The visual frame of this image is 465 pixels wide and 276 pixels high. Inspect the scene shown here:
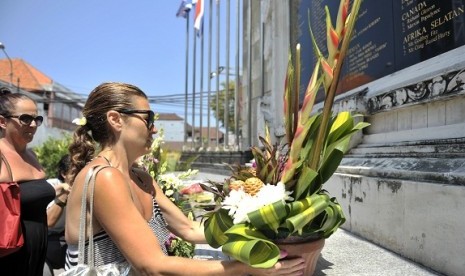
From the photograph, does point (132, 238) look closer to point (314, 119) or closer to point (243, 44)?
point (314, 119)

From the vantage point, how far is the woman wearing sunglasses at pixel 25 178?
235 cm

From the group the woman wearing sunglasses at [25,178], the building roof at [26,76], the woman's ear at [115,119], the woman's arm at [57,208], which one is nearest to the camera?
the woman's ear at [115,119]

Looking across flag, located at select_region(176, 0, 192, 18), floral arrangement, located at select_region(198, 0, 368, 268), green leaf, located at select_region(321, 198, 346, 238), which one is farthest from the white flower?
flag, located at select_region(176, 0, 192, 18)

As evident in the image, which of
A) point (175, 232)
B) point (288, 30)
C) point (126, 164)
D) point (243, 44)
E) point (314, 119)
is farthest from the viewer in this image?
point (243, 44)

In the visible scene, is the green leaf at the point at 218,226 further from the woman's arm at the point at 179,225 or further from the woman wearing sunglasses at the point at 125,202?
the woman's arm at the point at 179,225

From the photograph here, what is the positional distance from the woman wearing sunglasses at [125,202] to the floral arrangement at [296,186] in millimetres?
106

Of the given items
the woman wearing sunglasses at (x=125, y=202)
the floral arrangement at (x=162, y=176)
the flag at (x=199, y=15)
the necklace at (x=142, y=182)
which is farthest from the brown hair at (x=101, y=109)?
the flag at (x=199, y=15)

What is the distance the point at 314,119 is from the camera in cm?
129

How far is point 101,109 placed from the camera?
1647 millimetres

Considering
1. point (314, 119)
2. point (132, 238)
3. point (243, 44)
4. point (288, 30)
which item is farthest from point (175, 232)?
→ point (243, 44)

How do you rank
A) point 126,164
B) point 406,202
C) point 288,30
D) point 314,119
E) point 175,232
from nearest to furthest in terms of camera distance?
1. point 314,119
2. point 126,164
3. point 175,232
4. point 406,202
5. point 288,30

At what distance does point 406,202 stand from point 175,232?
147cm

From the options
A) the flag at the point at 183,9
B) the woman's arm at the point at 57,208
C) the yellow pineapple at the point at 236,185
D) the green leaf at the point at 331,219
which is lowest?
the woman's arm at the point at 57,208

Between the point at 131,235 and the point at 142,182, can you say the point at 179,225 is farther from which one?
the point at 131,235
